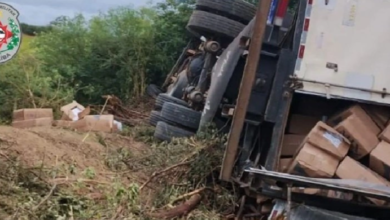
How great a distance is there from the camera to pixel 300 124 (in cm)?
561

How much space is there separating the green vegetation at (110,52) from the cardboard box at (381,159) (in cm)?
542

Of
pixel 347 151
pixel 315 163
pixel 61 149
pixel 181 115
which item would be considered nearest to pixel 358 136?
pixel 347 151

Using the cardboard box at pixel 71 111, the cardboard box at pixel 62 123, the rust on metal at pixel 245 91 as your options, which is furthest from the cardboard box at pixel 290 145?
the cardboard box at pixel 71 111

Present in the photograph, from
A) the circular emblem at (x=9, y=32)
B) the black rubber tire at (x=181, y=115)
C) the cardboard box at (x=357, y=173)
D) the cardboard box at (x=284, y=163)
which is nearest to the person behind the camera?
the circular emblem at (x=9, y=32)

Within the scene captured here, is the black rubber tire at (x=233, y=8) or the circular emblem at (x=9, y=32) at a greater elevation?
the black rubber tire at (x=233, y=8)

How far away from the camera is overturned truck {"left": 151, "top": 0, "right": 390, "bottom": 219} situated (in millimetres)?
5098

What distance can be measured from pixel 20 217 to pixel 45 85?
5.20m

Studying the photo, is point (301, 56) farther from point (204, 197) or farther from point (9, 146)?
point (9, 146)

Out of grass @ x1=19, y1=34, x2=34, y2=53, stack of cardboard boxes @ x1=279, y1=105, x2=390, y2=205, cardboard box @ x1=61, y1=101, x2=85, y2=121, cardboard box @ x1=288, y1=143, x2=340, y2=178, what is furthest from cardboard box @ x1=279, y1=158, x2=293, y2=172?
grass @ x1=19, y1=34, x2=34, y2=53

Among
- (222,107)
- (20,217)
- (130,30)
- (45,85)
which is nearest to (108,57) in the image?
(130,30)

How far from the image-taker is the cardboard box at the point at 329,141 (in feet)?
17.0

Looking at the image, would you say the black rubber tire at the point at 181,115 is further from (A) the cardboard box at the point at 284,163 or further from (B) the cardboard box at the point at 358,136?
(B) the cardboard box at the point at 358,136

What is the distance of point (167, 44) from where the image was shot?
11.0 m

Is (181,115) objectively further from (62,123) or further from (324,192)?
(324,192)
